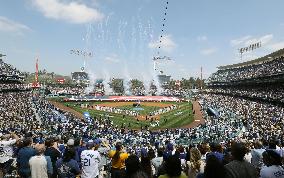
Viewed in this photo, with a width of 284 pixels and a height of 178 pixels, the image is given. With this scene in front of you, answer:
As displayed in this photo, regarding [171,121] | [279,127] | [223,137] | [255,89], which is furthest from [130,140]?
[255,89]

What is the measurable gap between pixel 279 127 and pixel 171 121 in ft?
62.6

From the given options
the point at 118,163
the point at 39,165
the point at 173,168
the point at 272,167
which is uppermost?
the point at 173,168

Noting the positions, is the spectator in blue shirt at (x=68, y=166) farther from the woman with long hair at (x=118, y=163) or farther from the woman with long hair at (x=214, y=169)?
the woman with long hair at (x=214, y=169)

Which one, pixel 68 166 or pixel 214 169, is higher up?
pixel 214 169

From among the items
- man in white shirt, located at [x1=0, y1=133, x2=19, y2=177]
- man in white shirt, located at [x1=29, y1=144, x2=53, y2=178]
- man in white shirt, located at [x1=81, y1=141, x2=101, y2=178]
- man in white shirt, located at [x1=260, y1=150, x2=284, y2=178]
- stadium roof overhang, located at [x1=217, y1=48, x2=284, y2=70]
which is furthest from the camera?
stadium roof overhang, located at [x1=217, y1=48, x2=284, y2=70]

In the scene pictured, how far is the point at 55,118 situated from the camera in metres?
40.4

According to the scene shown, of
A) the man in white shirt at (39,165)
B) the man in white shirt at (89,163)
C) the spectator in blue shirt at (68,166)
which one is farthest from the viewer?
the man in white shirt at (89,163)

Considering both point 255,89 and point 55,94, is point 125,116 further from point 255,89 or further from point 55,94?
point 55,94

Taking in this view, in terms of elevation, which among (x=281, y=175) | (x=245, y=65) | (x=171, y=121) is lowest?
(x=171, y=121)

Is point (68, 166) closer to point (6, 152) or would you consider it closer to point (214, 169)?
point (6, 152)

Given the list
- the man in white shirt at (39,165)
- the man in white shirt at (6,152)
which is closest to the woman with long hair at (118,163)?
the man in white shirt at (39,165)

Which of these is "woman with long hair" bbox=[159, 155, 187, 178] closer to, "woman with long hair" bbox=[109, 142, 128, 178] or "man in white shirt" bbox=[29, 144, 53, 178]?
"woman with long hair" bbox=[109, 142, 128, 178]

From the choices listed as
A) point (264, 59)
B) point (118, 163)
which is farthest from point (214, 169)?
point (264, 59)

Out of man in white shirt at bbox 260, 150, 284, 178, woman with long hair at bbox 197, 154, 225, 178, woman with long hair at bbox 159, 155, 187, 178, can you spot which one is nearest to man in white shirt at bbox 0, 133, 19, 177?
woman with long hair at bbox 159, 155, 187, 178
